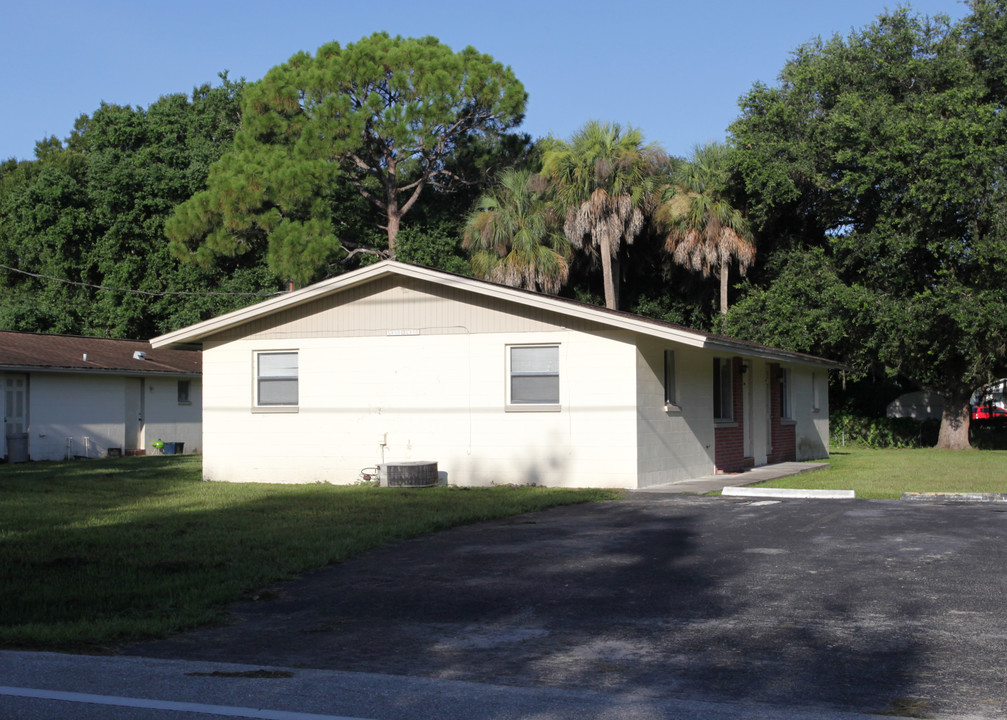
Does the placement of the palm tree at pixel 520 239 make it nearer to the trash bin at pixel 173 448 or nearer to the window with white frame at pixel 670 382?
the trash bin at pixel 173 448

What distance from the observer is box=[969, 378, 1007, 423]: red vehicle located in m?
39.4

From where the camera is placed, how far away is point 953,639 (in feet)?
22.4

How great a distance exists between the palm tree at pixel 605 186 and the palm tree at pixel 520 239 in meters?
0.80

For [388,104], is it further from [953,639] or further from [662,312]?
[953,639]

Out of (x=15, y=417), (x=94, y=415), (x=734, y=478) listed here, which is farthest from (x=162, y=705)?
(x=94, y=415)

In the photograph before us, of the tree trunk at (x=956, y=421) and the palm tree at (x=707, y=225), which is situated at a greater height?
the palm tree at (x=707, y=225)

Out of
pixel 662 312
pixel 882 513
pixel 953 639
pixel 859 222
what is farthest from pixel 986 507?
pixel 662 312

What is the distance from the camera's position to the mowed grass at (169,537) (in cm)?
786

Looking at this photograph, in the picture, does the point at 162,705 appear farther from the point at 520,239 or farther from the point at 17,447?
the point at 520,239

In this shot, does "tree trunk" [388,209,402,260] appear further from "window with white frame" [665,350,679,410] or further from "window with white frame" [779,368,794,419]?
"window with white frame" [665,350,679,410]

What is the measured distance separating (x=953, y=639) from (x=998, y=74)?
99.5 feet

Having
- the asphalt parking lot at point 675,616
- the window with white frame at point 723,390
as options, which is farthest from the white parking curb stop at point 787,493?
the window with white frame at point 723,390

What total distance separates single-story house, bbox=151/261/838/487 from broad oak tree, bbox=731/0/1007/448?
1106 centimetres

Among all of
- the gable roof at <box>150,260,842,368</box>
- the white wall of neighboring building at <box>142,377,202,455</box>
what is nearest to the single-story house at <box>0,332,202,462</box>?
the white wall of neighboring building at <box>142,377,202,455</box>
